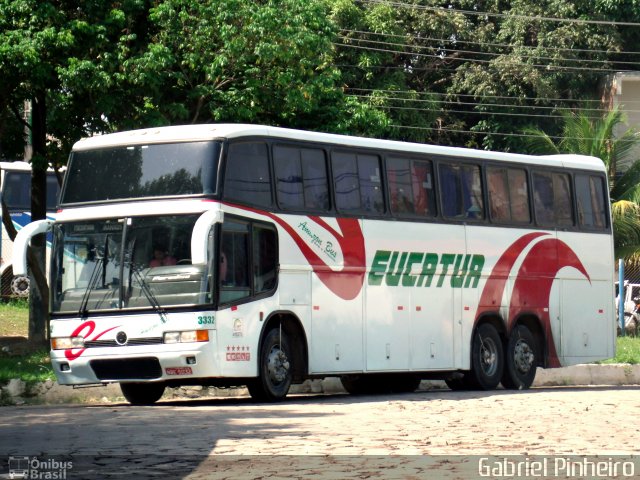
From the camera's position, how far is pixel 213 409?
1524 cm

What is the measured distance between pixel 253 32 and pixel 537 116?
19739mm

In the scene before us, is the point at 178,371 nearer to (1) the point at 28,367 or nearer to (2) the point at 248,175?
(2) the point at 248,175

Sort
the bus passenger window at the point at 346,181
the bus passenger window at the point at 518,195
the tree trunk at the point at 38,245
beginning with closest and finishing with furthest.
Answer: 1. the bus passenger window at the point at 346,181
2. the bus passenger window at the point at 518,195
3. the tree trunk at the point at 38,245

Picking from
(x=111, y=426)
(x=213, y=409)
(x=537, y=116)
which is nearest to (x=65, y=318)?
(x=213, y=409)

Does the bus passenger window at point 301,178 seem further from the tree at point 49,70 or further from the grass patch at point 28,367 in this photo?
the tree at point 49,70

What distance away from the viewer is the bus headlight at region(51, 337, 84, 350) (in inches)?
641

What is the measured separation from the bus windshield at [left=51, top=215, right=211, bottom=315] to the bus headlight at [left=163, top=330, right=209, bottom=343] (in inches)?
13.9

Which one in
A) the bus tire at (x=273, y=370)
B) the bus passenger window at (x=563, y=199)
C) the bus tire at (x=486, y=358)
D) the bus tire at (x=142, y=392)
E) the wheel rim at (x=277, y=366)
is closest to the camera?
the bus tire at (x=273, y=370)

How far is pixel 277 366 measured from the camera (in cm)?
1692

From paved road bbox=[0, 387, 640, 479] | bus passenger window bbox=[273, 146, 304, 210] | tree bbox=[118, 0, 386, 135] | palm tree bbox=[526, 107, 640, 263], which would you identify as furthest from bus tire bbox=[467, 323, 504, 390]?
palm tree bbox=[526, 107, 640, 263]

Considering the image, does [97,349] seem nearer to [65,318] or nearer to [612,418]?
[65,318]

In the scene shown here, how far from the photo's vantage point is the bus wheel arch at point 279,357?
16641mm

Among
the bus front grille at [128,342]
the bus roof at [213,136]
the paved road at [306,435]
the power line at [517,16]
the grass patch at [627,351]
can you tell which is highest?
the power line at [517,16]

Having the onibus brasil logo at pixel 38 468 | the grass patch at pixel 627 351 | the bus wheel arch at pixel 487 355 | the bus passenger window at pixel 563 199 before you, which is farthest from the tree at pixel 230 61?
the onibus brasil logo at pixel 38 468
